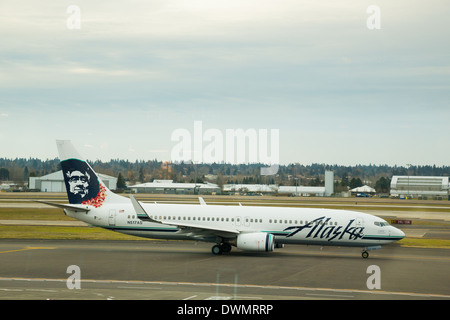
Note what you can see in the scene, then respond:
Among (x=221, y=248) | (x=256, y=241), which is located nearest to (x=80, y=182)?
(x=221, y=248)

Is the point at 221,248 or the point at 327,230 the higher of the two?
the point at 327,230

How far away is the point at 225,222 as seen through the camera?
4038 cm

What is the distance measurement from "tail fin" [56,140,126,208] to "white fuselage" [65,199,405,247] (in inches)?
36.3

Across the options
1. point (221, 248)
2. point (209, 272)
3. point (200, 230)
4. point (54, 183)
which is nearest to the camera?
point (209, 272)

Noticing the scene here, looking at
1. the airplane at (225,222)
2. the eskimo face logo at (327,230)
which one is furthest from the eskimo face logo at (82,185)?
the eskimo face logo at (327,230)

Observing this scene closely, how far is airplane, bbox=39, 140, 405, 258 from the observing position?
128ft

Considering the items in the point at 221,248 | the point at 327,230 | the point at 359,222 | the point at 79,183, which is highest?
the point at 79,183

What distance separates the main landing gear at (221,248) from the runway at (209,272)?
0.45 metres

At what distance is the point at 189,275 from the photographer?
98.3 feet

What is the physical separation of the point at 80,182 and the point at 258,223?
14.0m

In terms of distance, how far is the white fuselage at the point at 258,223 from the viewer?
3916cm

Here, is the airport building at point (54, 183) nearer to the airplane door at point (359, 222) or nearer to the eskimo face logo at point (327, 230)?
the eskimo face logo at point (327, 230)

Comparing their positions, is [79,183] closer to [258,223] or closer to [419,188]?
[258,223]
